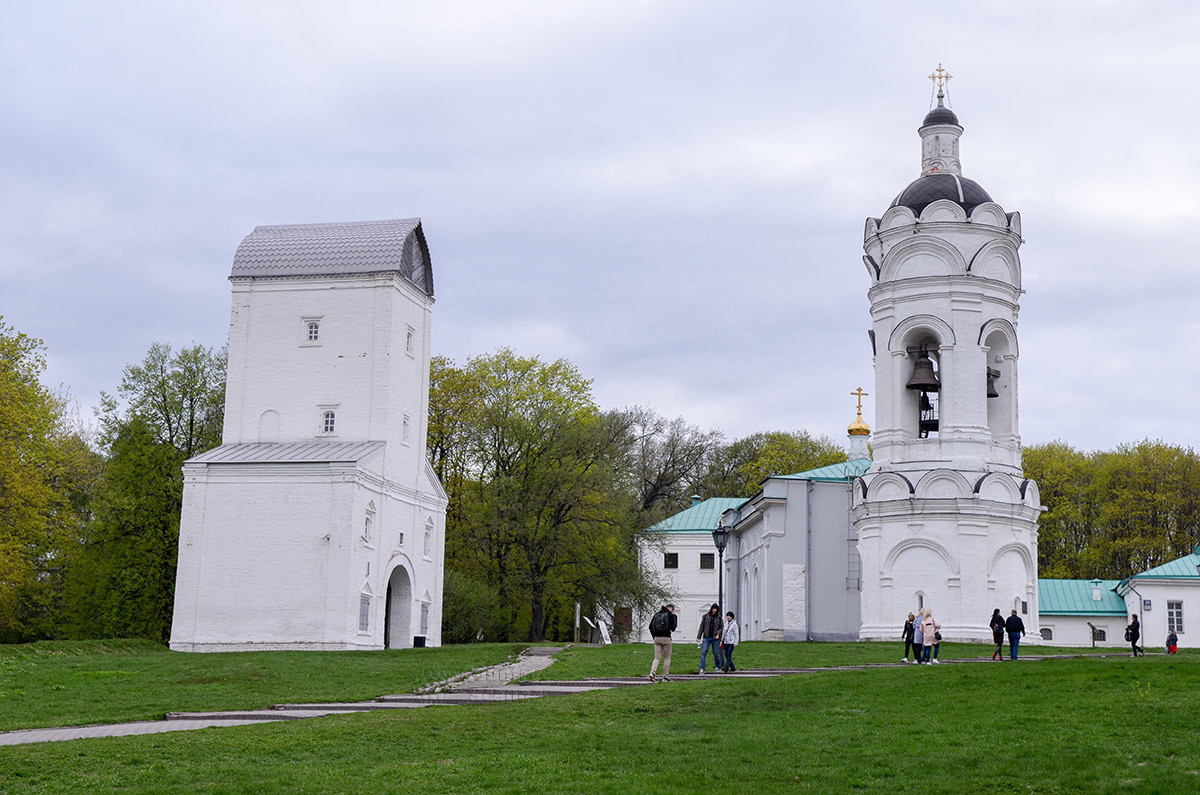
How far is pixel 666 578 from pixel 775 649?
30.5m

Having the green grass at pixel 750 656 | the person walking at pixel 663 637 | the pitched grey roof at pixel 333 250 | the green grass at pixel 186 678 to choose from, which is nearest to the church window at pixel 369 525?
the green grass at pixel 186 678

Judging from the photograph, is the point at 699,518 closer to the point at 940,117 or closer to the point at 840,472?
the point at 840,472

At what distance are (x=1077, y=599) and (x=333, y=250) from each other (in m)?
30.5

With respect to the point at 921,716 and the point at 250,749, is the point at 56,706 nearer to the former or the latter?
the point at 250,749

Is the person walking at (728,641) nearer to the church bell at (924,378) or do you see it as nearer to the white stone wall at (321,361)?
the church bell at (924,378)

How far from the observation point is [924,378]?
41062 mm

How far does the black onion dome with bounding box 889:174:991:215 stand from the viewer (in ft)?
139

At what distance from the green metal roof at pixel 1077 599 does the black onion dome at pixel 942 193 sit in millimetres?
17254

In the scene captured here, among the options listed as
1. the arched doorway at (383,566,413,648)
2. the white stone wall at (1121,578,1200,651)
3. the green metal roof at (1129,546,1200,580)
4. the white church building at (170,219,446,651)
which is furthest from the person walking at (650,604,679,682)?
the green metal roof at (1129,546,1200,580)

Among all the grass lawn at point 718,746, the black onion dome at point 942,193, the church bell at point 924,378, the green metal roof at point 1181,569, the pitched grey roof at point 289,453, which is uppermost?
the black onion dome at point 942,193

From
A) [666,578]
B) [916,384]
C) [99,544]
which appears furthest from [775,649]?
[666,578]

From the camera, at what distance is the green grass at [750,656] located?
27.0 meters

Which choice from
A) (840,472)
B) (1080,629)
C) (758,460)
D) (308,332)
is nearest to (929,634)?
(840,472)

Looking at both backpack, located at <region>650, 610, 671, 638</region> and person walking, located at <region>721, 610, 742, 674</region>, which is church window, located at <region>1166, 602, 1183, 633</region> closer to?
person walking, located at <region>721, 610, 742, 674</region>
